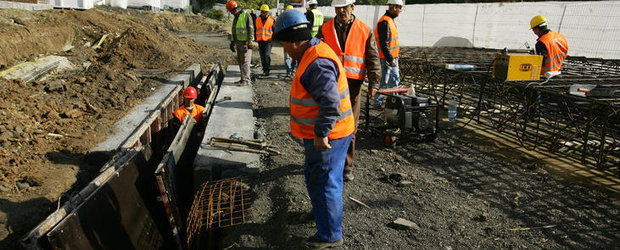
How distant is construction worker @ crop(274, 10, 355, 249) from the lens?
8.96 ft

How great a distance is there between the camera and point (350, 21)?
4.53 m

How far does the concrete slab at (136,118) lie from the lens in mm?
5641

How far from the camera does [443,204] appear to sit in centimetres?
415

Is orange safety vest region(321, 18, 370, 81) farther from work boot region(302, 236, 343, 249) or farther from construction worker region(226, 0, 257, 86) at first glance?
construction worker region(226, 0, 257, 86)

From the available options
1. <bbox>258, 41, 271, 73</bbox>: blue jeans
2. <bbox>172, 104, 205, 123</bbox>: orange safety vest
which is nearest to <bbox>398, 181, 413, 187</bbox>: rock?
<bbox>172, 104, 205, 123</bbox>: orange safety vest

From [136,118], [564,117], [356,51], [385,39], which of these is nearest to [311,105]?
[356,51]

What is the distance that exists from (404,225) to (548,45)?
4796 mm

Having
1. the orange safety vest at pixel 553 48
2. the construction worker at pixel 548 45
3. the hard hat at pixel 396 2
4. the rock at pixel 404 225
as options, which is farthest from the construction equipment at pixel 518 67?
the rock at pixel 404 225

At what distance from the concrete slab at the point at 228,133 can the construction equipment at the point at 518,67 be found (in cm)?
420

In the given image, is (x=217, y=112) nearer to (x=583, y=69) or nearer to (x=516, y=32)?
(x=583, y=69)

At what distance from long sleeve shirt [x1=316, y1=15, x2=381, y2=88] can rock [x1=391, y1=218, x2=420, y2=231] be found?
1698mm

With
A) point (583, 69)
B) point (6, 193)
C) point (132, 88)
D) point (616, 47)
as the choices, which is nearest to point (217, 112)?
point (132, 88)

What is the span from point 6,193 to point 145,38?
338 inches

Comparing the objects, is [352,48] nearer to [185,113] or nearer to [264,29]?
[185,113]
